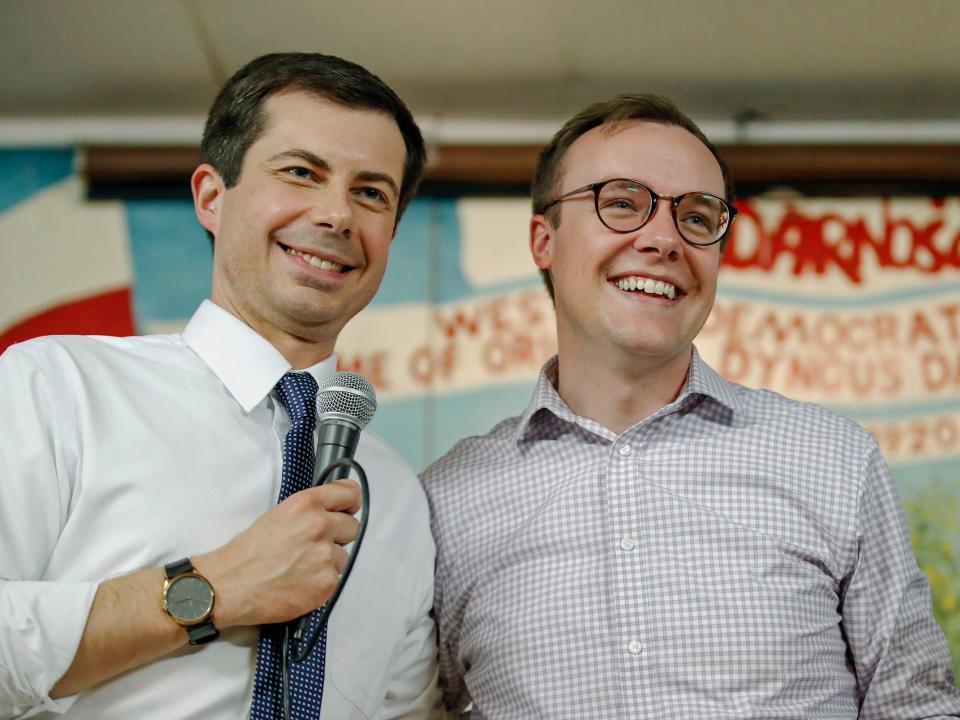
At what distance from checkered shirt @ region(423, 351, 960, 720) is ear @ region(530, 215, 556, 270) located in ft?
1.29

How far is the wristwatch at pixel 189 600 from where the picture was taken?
129cm

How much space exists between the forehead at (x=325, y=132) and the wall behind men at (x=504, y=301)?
172 cm

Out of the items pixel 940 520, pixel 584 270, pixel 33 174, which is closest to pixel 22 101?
pixel 33 174

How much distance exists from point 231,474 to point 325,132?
538 mm

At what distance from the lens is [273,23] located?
3072mm

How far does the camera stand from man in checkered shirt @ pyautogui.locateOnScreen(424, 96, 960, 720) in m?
1.62

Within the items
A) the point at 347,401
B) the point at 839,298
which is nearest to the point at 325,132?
the point at 347,401

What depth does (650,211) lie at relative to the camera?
1.85 metres

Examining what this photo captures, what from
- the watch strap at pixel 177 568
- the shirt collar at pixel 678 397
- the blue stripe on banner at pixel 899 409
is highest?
the shirt collar at pixel 678 397

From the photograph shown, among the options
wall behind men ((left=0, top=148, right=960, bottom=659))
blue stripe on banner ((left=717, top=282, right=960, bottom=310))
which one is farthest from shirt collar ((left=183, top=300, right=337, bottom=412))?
blue stripe on banner ((left=717, top=282, right=960, bottom=310))

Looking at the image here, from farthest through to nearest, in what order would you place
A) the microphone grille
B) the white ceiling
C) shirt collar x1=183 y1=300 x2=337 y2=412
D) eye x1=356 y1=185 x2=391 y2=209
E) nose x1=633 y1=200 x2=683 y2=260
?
the white ceiling, nose x1=633 y1=200 x2=683 y2=260, eye x1=356 y1=185 x2=391 y2=209, shirt collar x1=183 y1=300 x2=337 y2=412, the microphone grille

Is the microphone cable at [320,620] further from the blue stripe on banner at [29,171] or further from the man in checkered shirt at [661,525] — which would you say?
the blue stripe on banner at [29,171]

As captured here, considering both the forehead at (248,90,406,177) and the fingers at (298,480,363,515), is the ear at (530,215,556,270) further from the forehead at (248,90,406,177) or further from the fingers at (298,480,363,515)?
the fingers at (298,480,363,515)

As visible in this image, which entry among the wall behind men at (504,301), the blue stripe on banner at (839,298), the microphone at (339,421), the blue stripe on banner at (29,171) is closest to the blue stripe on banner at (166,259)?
the wall behind men at (504,301)
